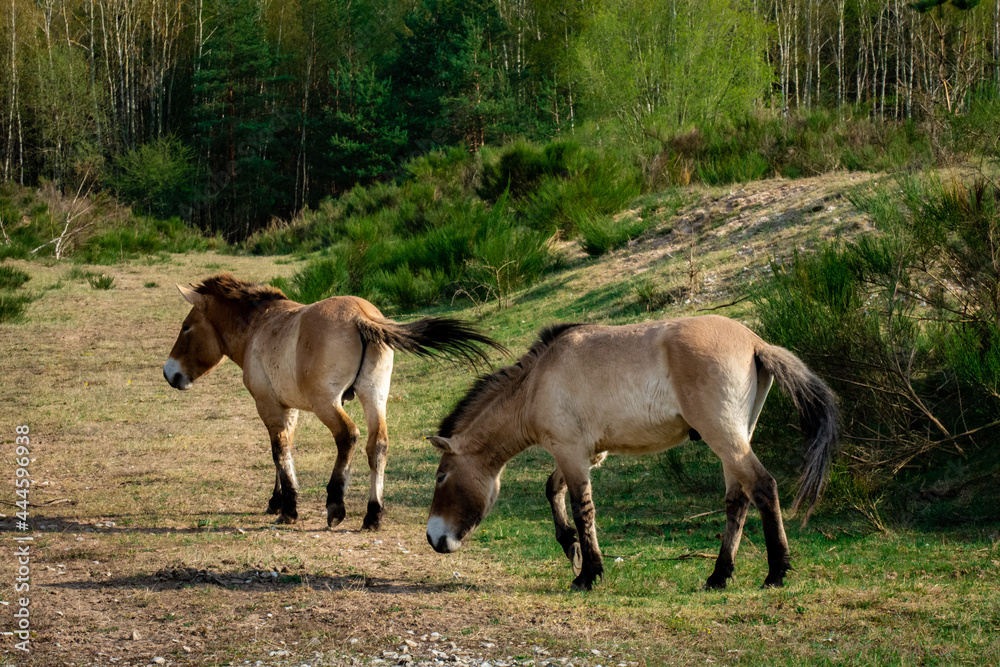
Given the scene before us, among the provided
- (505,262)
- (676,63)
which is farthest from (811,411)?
(676,63)

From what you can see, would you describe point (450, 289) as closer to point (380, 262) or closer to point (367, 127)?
point (380, 262)

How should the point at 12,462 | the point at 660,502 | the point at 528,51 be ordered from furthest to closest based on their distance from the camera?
the point at 528,51
the point at 12,462
the point at 660,502

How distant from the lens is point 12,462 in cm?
821

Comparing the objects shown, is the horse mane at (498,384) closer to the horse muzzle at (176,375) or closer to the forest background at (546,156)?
the forest background at (546,156)

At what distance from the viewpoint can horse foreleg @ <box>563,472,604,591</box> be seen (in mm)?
5008

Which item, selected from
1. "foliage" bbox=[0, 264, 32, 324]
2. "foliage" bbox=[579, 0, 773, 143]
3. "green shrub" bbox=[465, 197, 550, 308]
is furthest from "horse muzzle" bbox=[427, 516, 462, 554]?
"foliage" bbox=[579, 0, 773, 143]

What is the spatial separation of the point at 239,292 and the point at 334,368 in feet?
4.87

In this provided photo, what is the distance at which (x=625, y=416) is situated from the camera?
4.99 metres

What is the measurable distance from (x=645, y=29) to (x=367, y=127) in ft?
52.3

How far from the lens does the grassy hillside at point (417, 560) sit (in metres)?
4.09

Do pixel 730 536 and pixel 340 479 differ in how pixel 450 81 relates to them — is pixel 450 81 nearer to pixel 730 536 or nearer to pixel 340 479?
pixel 340 479

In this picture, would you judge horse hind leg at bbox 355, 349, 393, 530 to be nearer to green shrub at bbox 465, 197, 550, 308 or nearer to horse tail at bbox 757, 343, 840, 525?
horse tail at bbox 757, 343, 840, 525

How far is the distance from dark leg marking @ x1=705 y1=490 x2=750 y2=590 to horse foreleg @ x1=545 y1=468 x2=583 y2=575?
77 centimetres

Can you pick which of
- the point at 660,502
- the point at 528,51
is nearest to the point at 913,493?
the point at 660,502
